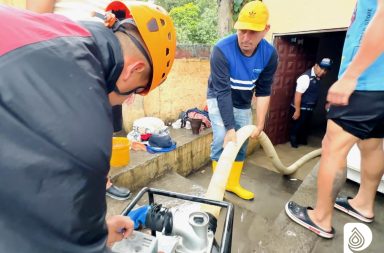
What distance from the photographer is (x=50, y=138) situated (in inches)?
24.9

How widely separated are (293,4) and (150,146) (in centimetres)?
339

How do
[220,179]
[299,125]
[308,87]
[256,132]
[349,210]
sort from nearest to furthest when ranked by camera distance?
[220,179]
[349,210]
[256,132]
[308,87]
[299,125]

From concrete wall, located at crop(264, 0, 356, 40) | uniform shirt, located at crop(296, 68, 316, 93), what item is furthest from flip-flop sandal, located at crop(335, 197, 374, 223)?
uniform shirt, located at crop(296, 68, 316, 93)

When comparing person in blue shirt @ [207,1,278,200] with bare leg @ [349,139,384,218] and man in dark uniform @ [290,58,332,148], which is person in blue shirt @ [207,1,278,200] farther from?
man in dark uniform @ [290,58,332,148]

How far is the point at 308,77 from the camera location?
563 cm

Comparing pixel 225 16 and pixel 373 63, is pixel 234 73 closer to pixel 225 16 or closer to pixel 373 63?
pixel 373 63

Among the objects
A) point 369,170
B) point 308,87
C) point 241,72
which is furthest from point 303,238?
point 308,87

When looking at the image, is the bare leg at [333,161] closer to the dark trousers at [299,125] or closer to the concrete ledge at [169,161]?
the concrete ledge at [169,161]

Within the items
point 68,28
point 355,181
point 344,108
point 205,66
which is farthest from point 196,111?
point 68,28

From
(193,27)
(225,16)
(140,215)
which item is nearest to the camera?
(140,215)

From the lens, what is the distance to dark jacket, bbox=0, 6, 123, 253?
0.62m

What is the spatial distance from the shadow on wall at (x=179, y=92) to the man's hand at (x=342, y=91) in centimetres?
344

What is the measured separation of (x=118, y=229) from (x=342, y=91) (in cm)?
153

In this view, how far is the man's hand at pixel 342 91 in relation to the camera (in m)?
1.66
